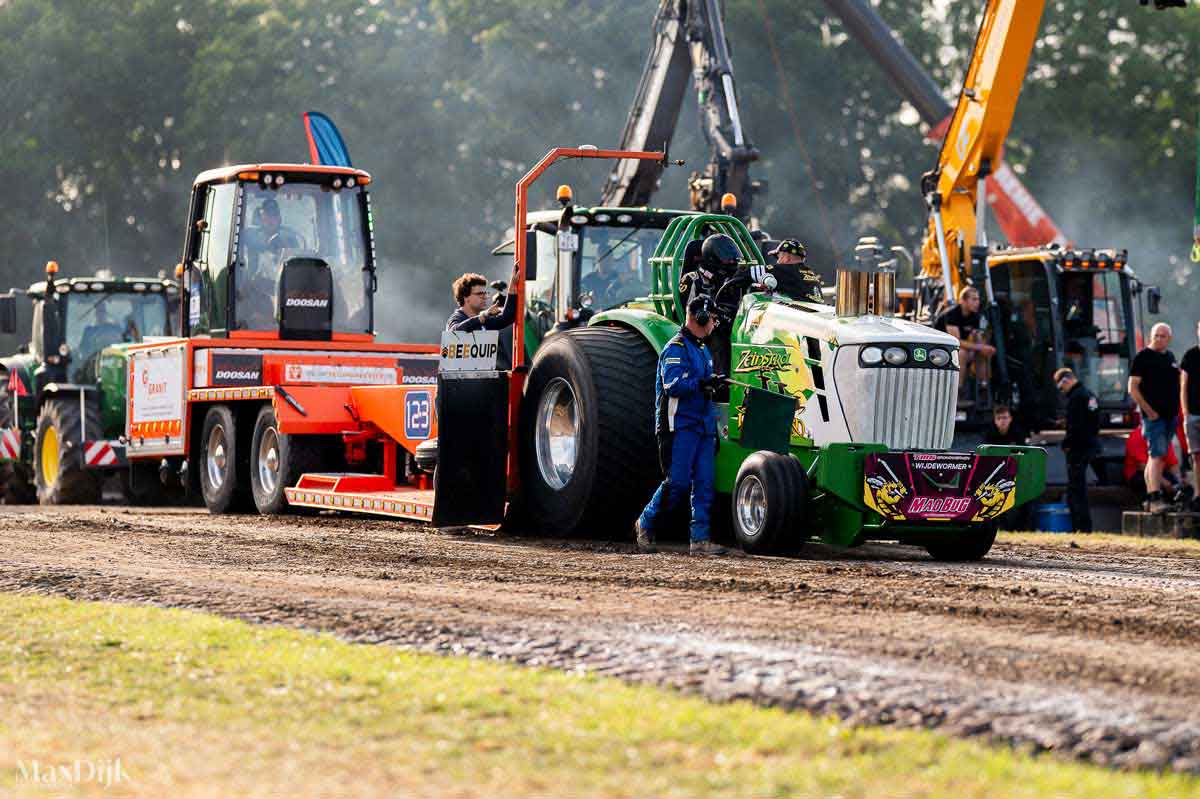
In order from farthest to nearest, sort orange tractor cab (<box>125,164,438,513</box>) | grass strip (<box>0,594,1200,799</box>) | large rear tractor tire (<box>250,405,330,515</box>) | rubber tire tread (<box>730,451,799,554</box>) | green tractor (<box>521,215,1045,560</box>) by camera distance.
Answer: orange tractor cab (<box>125,164,438,513</box>)
large rear tractor tire (<box>250,405,330,515</box>)
green tractor (<box>521,215,1045,560</box>)
rubber tire tread (<box>730,451,799,554</box>)
grass strip (<box>0,594,1200,799</box>)

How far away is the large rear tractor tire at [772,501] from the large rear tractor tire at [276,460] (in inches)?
224

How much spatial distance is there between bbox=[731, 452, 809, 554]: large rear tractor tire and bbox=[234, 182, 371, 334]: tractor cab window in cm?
799

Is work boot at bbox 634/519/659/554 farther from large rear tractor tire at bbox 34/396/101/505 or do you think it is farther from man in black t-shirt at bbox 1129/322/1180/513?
large rear tractor tire at bbox 34/396/101/505

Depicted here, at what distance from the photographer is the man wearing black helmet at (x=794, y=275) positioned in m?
13.6

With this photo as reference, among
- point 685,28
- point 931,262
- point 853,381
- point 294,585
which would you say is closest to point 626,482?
point 853,381

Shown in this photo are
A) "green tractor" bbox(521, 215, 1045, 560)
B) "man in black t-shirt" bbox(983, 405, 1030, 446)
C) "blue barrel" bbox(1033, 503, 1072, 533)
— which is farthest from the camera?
"blue barrel" bbox(1033, 503, 1072, 533)

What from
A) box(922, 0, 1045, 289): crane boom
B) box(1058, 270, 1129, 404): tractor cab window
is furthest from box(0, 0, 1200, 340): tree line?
box(922, 0, 1045, 289): crane boom

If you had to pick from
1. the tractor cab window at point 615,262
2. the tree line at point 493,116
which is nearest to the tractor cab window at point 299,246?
the tractor cab window at point 615,262

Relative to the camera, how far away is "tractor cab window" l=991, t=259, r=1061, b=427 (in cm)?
2439

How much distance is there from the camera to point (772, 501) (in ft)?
39.3

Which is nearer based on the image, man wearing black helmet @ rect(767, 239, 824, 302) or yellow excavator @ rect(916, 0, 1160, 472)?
man wearing black helmet @ rect(767, 239, 824, 302)

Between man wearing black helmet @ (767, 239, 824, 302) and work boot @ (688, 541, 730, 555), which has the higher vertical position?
man wearing black helmet @ (767, 239, 824, 302)

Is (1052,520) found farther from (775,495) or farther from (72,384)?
(72,384)

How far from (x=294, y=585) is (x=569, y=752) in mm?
4887
